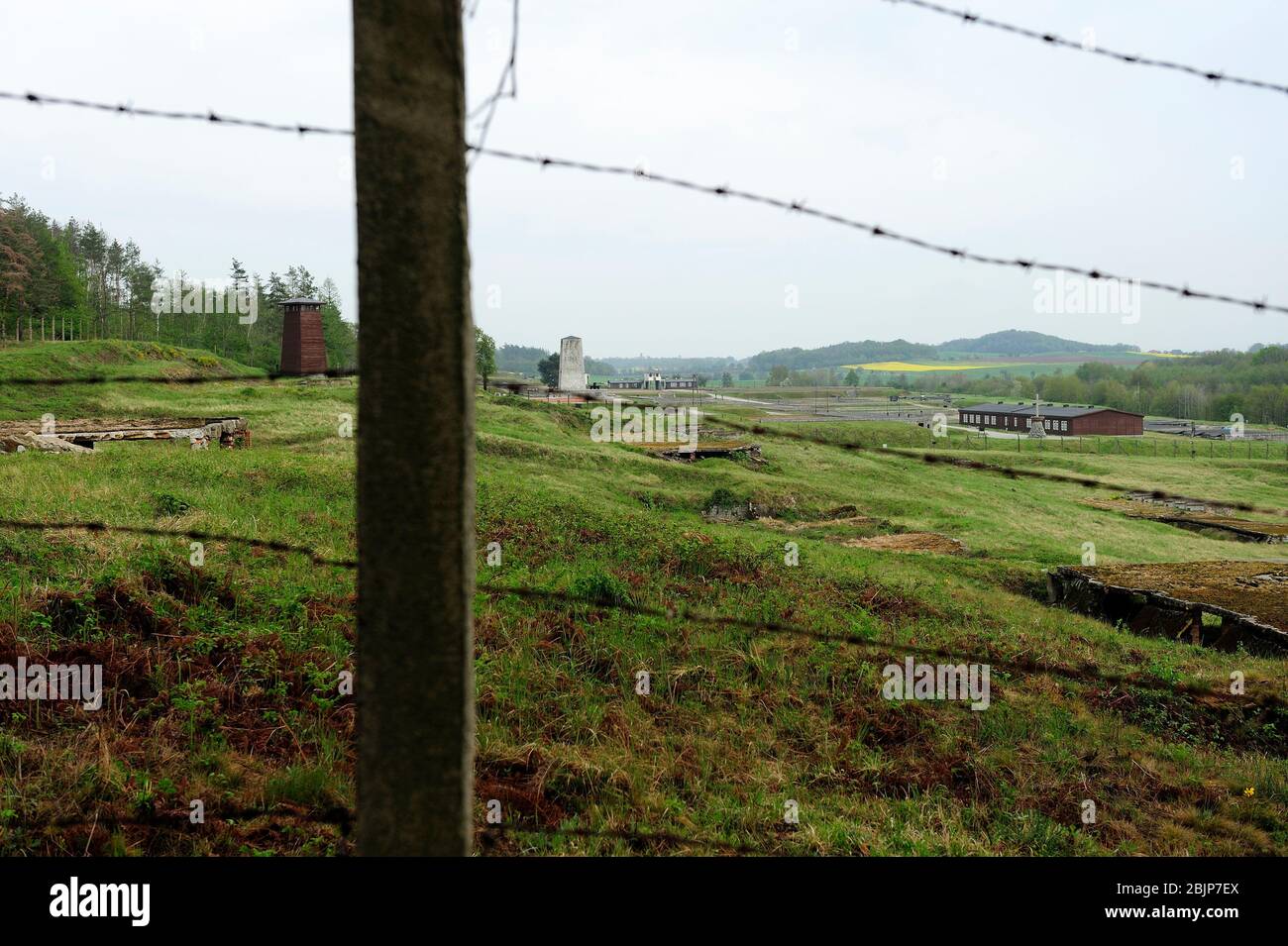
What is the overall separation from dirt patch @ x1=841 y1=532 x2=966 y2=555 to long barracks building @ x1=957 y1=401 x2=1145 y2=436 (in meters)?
68.0

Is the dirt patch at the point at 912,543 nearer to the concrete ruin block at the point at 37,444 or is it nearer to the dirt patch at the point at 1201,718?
the dirt patch at the point at 1201,718

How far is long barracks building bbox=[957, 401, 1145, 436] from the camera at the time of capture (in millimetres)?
84875

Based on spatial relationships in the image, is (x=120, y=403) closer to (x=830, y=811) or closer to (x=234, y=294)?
(x=830, y=811)

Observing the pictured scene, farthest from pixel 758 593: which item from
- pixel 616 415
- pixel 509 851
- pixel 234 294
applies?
pixel 234 294

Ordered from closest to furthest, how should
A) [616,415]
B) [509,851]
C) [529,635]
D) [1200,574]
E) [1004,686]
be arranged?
[509,851], [529,635], [1004,686], [1200,574], [616,415]

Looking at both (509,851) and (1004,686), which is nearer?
(509,851)

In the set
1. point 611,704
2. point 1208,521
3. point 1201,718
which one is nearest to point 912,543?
point 1201,718

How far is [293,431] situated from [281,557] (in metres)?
16.2

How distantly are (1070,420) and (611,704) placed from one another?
8990cm

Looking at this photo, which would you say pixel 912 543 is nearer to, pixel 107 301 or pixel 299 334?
pixel 299 334

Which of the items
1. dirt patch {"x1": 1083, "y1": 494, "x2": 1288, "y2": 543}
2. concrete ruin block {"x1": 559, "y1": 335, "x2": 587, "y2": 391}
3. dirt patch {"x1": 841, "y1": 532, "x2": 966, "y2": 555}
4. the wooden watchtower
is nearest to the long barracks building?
dirt patch {"x1": 1083, "y1": 494, "x2": 1288, "y2": 543}

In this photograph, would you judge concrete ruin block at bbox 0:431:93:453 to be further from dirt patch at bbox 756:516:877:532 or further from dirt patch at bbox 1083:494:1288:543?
dirt patch at bbox 1083:494:1288:543

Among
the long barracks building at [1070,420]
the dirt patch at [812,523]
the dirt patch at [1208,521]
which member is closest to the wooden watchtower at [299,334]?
the dirt patch at [812,523]

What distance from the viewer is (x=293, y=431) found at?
2380 cm
